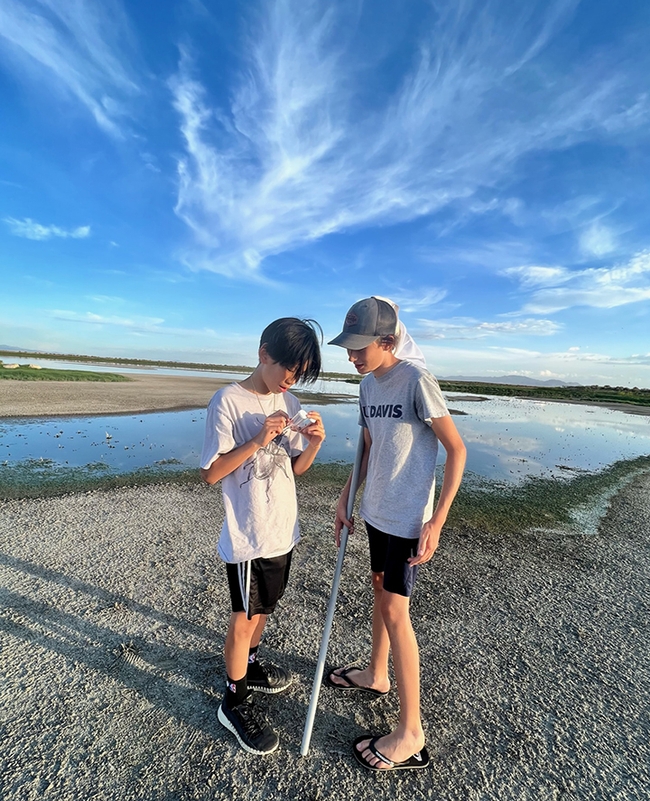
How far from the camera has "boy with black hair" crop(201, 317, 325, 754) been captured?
2.72m

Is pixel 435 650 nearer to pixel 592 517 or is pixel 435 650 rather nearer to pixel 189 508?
pixel 189 508

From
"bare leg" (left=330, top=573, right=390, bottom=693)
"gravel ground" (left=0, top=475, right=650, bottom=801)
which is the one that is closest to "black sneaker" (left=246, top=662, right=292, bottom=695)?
"gravel ground" (left=0, top=475, right=650, bottom=801)

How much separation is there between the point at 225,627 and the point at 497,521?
20.6 ft

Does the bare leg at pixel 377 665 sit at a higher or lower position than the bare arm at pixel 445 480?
lower

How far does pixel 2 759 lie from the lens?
8.88ft

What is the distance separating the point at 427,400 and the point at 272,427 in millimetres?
1088

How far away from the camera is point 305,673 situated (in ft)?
12.2

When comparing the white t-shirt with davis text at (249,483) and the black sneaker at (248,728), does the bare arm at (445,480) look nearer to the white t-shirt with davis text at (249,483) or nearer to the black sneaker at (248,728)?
the white t-shirt with davis text at (249,483)

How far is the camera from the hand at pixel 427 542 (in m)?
2.70

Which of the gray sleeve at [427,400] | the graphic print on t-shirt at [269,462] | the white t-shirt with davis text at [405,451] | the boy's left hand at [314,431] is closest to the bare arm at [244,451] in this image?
the graphic print on t-shirt at [269,462]

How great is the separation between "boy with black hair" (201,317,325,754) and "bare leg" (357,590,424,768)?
82cm

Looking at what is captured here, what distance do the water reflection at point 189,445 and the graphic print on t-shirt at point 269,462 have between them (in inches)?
349

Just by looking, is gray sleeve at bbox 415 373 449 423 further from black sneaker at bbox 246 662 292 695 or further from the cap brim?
black sneaker at bbox 246 662 292 695

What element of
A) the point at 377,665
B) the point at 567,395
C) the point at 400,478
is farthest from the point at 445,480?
the point at 567,395
